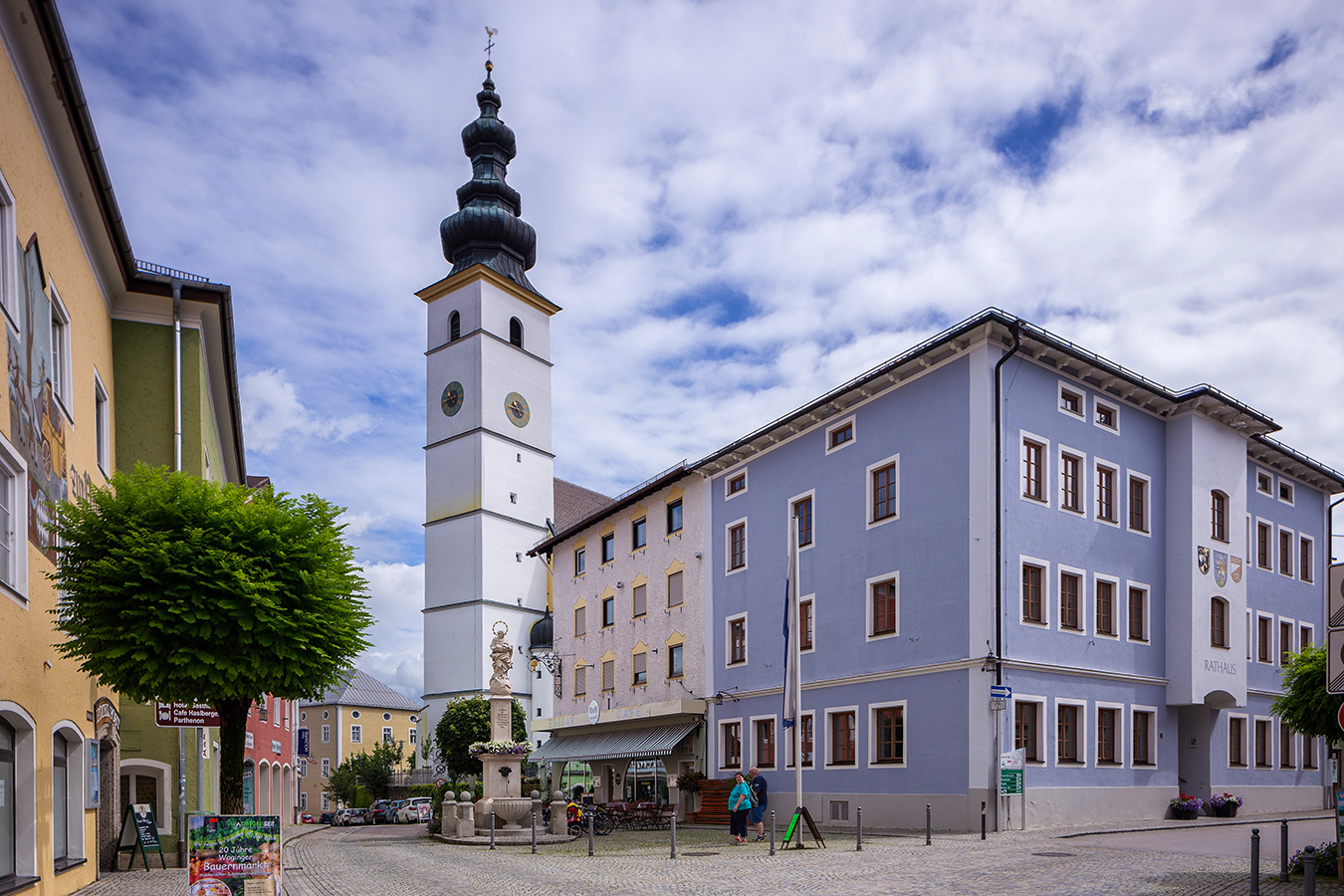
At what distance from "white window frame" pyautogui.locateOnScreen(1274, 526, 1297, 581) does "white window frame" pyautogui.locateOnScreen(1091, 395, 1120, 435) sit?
9857 mm

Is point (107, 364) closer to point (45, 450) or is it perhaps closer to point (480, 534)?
point (45, 450)

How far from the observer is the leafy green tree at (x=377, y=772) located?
76.5m

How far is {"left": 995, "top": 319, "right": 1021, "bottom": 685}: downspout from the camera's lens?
25031 millimetres

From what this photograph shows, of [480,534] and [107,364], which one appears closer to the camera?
[107,364]

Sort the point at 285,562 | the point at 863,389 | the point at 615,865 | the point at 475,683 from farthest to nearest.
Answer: the point at 475,683
the point at 863,389
the point at 615,865
the point at 285,562

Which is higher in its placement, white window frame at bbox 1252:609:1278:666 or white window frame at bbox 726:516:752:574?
white window frame at bbox 726:516:752:574

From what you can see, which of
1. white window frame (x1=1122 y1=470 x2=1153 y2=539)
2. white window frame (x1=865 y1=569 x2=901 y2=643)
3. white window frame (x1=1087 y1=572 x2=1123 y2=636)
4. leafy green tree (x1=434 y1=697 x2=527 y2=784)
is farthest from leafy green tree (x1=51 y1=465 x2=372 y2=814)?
leafy green tree (x1=434 y1=697 x2=527 y2=784)

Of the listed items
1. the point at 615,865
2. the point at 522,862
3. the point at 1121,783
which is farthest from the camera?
the point at 1121,783

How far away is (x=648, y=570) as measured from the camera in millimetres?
40219

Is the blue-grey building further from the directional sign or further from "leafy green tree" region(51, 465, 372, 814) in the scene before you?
"leafy green tree" region(51, 465, 372, 814)

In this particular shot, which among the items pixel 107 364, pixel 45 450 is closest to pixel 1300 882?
pixel 45 450

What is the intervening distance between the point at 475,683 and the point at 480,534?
8784mm

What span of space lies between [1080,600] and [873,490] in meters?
5.93

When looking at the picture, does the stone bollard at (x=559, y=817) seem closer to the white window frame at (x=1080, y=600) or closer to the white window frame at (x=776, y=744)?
the white window frame at (x=776, y=744)
